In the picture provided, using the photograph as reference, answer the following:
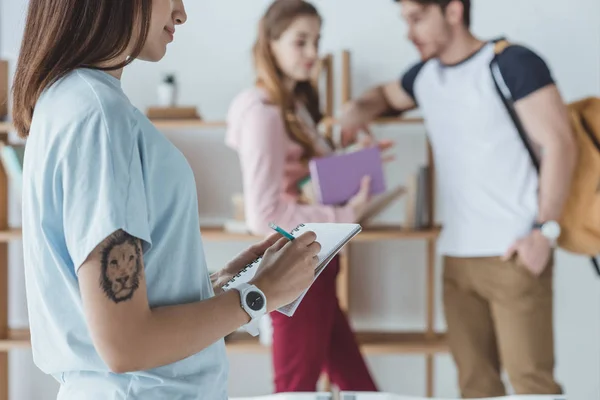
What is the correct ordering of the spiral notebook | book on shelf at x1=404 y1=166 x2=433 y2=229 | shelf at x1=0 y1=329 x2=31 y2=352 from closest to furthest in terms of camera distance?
the spiral notebook
book on shelf at x1=404 y1=166 x2=433 y2=229
shelf at x1=0 y1=329 x2=31 y2=352

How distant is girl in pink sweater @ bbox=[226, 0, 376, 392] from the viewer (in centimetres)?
201

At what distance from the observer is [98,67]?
80cm

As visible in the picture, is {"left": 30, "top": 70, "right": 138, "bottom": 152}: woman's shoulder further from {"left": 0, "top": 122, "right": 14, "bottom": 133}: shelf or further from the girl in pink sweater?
{"left": 0, "top": 122, "right": 14, "bottom": 133}: shelf

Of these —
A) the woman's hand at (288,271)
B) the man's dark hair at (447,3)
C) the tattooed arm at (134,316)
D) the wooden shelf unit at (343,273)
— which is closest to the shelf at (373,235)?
the wooden shelf unit at (343,273)

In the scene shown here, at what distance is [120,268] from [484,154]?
5.31 feet

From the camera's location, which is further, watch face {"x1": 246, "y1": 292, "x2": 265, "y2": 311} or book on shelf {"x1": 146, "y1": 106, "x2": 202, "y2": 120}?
book on shelf {"x1": 146, "y1": 106, "x2": 202, "y2": 120}

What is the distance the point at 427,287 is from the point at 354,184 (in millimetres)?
822

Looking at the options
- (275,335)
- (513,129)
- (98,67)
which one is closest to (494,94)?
(513,129)

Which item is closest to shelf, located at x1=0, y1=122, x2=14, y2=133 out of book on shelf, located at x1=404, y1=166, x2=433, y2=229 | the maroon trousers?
the maroon trousers

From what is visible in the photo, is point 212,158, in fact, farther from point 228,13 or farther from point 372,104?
point 372,104

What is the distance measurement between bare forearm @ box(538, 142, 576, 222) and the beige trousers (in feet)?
0.59

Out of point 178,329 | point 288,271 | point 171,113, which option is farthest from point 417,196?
→ point 178,329

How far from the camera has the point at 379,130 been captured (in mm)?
3074

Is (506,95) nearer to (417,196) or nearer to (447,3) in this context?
(447,3)
